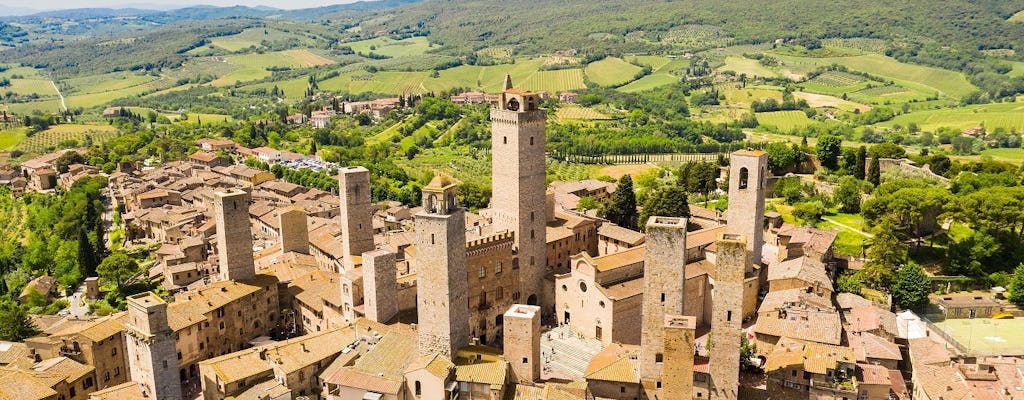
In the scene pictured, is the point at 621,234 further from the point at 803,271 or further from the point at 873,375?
the point at 873,375

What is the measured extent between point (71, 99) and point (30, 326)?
473 ft

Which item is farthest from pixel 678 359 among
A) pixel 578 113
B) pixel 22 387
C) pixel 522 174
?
pixel 578 113

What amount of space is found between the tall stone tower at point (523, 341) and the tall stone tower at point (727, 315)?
6.25 m

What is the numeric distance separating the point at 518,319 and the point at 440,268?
349cm

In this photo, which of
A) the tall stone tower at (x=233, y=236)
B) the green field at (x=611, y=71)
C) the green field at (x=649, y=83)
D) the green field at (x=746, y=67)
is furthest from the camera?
the green field at (x=611, y=71)

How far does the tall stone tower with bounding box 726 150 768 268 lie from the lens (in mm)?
34656

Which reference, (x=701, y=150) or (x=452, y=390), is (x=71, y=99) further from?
(x=452, y=390)

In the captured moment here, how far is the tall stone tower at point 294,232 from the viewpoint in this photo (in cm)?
4228

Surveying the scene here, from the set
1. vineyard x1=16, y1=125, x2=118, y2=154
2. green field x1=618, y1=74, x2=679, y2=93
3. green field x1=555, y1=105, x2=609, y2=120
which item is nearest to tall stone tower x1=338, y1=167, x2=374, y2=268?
green field x1=555, y1=105, x2=609, y2=120

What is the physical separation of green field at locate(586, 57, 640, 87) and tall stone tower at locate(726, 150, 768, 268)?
108230mm

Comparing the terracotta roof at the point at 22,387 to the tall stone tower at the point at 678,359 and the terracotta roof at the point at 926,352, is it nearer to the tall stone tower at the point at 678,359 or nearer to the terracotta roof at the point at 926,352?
the tall stone tower at the point at 678,359

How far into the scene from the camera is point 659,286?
26.0 m

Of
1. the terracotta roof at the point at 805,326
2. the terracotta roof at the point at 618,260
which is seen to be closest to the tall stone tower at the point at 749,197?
the terracotta roof at the point at 805,326

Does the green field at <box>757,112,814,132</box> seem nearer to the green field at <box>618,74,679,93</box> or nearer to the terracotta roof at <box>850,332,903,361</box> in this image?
the green field at <box>618,74,679,93</box>
